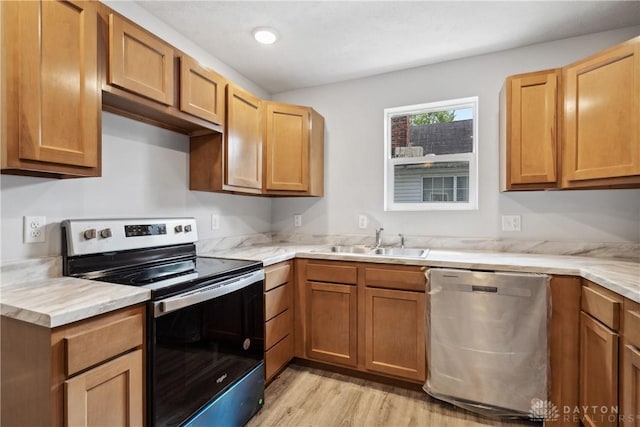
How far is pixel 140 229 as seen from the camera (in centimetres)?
179

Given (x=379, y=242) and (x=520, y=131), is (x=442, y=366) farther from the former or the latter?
(x=520, y=131)

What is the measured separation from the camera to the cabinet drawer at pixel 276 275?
2.04 meters

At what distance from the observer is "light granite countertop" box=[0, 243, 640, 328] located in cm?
102

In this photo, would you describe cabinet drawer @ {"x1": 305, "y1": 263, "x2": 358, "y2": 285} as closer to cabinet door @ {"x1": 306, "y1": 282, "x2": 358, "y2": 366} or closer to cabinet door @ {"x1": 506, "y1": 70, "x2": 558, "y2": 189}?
cabinet door @ {"x1": 306, "y1": 282, "x2": 358, "y2": 366}

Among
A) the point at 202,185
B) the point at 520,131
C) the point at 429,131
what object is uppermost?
the point at 429,131

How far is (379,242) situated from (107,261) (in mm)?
1927

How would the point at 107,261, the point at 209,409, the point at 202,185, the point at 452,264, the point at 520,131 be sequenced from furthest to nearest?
1. the point at 202,185
2. the point at 520,131
3. the point at 452,264
4. the point at 107,261
5. the point at 209,409

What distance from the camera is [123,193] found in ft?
5.90

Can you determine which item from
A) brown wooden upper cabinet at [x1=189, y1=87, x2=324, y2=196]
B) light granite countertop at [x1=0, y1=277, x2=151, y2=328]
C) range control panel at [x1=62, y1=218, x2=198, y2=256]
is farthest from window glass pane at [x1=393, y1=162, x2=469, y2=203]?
light granite countertop at [x1=0, y1=277, x2=151, y2=328]

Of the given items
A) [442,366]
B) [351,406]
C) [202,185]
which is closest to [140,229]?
[202,185]

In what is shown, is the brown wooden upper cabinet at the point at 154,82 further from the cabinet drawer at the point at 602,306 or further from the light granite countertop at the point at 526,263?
the cabinet drawer at the point at 602,306

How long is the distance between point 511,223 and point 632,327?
116 cm

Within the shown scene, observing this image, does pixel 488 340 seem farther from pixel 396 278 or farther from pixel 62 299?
pixel 62 299

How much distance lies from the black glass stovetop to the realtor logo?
171 cm
